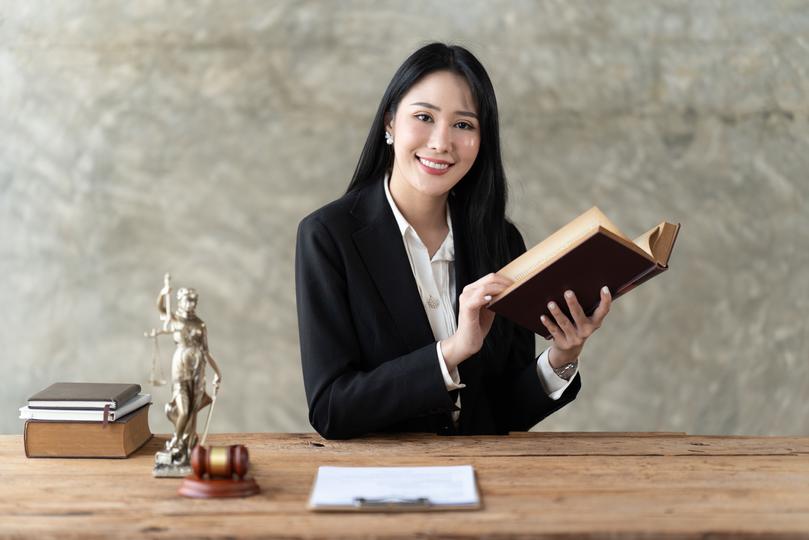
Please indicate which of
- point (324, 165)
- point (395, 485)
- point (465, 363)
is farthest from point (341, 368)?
point (324, 165)

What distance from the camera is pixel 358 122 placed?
451cm

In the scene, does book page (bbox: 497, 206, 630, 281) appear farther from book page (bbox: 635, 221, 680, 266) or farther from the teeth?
the teeth

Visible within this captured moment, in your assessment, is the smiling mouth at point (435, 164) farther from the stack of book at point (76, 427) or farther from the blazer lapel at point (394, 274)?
the stack of book at point (76, 427)

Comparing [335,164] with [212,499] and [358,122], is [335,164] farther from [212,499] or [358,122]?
[212,499]

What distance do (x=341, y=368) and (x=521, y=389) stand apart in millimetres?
581

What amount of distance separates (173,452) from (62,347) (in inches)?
108

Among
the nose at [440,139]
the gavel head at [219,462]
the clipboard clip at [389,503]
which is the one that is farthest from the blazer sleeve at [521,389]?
the gavel head at [219,462]

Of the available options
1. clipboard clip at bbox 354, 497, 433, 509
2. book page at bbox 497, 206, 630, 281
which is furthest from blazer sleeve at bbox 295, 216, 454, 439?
clipboard clip at bbox 354, 497, 433, 509

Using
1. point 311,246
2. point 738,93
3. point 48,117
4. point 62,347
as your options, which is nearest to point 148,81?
point 48,117

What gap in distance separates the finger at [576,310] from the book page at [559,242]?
11 cm

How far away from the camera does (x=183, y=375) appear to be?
6.52ft

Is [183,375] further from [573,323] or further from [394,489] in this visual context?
[573,323]

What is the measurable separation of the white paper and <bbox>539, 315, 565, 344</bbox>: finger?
1.51 ft

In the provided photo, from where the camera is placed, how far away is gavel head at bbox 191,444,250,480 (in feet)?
6.14
